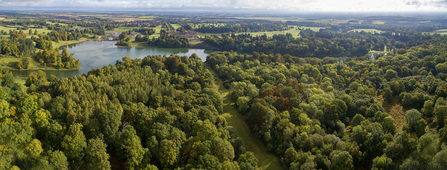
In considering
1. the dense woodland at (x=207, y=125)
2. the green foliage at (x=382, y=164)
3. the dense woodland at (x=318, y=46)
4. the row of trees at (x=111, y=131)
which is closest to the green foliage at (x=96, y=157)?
the row of trees at (x=111, y=131)

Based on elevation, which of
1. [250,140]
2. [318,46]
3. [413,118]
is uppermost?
[318,46]

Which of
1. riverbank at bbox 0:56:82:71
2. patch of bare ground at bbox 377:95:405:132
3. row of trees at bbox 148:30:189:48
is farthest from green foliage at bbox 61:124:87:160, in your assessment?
row of trees at bbox 148:30:189:48

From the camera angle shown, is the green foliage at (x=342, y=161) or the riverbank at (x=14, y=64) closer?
the green foliage at (x=342, y=161)

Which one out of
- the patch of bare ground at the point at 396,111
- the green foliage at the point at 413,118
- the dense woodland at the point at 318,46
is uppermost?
the dense woodland at the point at 318,46

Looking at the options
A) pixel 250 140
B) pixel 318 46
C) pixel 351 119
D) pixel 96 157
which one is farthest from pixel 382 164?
pixel 318 46

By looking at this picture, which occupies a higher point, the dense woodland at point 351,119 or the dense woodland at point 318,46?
the dense woodland at point 318,46

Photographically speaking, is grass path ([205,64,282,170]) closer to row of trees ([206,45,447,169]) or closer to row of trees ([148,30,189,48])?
row of trees ([206,45,447,169])

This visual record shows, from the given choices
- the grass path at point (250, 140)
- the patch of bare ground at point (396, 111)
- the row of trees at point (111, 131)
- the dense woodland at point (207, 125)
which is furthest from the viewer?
the patch of bare ground at point (396, 111)

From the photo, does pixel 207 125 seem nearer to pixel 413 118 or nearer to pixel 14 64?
pixel 413 118

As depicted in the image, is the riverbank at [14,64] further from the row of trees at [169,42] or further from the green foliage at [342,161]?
the green foliage at [342,161]
